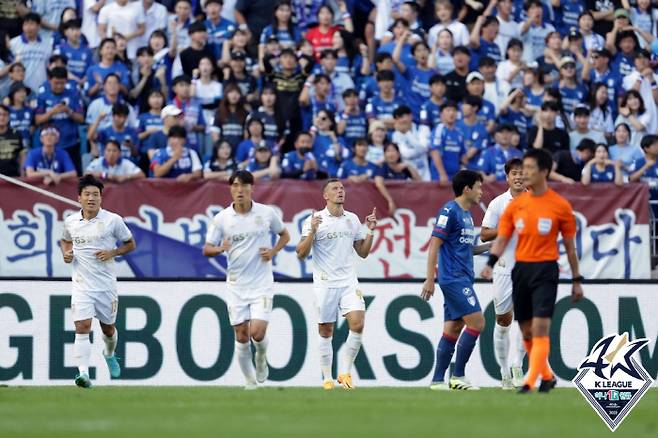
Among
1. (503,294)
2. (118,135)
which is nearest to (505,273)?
(503,294)

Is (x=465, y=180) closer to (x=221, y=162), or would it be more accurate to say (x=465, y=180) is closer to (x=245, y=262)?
(x=245, y=262)

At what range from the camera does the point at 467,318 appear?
1548 centimetres

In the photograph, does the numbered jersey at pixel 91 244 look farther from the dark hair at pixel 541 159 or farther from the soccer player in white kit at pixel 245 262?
the dark hair at pixel 541 159

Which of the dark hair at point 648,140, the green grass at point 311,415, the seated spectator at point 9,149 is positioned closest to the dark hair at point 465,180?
the green grass at point 311,415

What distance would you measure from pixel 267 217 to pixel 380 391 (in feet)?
7.44

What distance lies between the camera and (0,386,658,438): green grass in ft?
34.2

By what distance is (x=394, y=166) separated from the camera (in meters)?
21.6

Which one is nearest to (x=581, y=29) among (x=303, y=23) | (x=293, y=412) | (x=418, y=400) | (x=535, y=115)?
(x=535, y=115)

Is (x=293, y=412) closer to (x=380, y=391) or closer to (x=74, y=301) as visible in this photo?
(x=380, y=391)

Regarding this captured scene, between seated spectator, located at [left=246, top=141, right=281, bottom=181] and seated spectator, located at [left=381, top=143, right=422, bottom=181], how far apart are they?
1.60 m

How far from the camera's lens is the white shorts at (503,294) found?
645 inches

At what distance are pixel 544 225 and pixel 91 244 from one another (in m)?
5.87

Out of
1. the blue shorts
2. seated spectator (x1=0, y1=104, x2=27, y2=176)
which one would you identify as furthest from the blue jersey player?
seated spectator (x1=0, y1=104, x2=27, y2=176)

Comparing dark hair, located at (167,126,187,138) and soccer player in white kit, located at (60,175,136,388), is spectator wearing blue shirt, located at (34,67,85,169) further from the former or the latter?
soccer player in white kit, located at (60,175,136,388)
